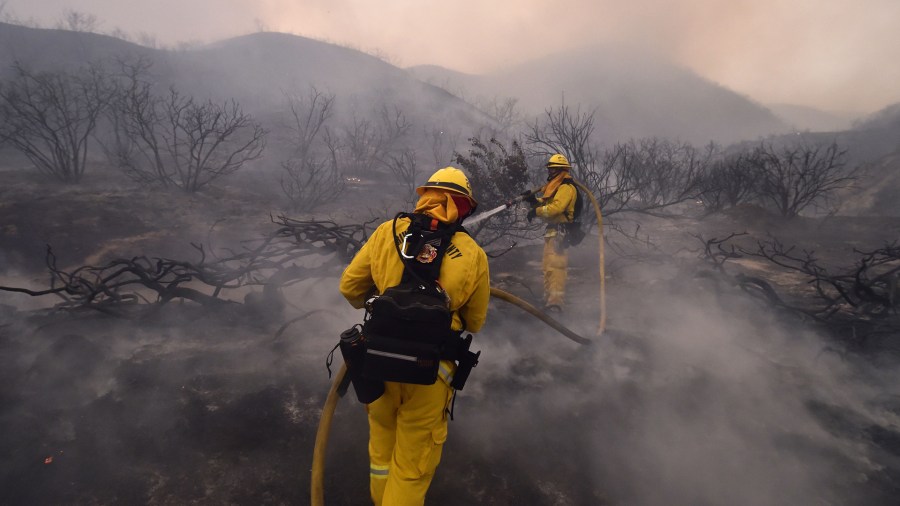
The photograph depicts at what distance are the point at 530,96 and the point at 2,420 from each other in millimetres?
67549

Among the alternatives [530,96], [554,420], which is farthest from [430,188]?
[530,96]

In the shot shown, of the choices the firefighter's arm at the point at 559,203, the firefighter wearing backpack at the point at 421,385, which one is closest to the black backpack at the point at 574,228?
the firefighter's arm at the point at 559,203

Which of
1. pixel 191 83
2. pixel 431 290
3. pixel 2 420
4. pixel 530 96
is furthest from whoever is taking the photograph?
pixel 530 96

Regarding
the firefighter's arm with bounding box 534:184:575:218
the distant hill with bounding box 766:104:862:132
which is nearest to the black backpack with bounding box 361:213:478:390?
the firefighter's arm with bounding box 534:184:575:218

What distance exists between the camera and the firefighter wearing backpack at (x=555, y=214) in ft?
17.8

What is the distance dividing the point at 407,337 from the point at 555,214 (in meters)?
4.00

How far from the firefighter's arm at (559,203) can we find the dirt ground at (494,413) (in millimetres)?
1362

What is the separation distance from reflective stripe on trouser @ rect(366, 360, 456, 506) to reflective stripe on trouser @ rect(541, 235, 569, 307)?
152 inches

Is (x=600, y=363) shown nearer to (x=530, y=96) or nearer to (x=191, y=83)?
(x=191, y=83)

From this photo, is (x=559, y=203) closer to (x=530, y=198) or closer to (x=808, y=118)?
(x=530, y=198)

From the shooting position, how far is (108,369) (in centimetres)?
342

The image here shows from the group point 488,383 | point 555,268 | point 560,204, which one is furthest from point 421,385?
point 555,268

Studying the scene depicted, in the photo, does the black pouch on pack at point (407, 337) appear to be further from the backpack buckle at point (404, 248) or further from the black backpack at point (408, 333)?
the backpack buckle at point (404, 248)

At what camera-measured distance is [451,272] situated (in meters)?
2.10
